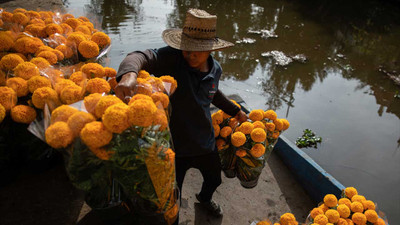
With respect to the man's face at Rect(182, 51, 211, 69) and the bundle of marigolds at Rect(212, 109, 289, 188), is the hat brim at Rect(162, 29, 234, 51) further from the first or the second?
the bundle of marigolds at Rect(212, 109, 289, 188)

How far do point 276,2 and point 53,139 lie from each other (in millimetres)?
12031

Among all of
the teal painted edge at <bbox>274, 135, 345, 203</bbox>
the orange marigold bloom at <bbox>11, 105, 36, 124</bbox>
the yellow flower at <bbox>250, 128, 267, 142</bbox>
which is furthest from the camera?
the teal painted edge at <bbox>274, 135, 345, 203</bbox>

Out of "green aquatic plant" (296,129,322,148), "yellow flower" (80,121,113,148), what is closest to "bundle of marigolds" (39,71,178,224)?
"yellow flower" (80,121,113,148)

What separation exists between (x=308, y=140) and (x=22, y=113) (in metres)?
3.86

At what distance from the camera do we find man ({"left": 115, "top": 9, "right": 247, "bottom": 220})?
1.64 metres

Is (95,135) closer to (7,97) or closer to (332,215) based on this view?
(7,97)

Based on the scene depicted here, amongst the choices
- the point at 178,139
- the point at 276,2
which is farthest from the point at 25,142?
the point at 276,2

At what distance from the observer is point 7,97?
143 cm

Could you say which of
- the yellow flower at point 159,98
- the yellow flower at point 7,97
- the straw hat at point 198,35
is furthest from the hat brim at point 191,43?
the yellow flower at point 7,97

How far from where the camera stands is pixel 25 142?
176 centimetres

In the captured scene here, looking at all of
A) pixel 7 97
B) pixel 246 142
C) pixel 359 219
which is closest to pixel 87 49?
pixel 7 97

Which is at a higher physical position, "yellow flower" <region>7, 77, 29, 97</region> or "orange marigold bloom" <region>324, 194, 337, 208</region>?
"yellow flower" <region>7, 77, 29, 97</region>

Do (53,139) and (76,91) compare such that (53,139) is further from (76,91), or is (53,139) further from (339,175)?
(339,175)

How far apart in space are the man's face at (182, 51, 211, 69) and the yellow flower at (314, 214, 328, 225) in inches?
57.3
